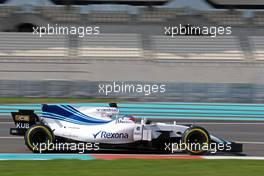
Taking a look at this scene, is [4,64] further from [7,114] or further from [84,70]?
[7,114]

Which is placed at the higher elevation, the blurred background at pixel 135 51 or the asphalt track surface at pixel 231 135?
the blurred background at pixel 135 51

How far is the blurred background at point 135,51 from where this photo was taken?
21.8 metres

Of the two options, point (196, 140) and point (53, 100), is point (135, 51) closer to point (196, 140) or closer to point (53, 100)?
point (53, 100)

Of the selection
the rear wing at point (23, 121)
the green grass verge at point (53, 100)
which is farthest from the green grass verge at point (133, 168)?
the green grass verge at point (53, 100)

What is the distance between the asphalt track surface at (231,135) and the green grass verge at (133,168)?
7.64 ft

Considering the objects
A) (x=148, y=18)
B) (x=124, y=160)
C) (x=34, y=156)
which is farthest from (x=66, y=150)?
(x=148, y=18)

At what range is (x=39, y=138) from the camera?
31.9 ft

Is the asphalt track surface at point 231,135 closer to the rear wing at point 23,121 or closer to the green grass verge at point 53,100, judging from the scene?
the rear wing at point 23,121

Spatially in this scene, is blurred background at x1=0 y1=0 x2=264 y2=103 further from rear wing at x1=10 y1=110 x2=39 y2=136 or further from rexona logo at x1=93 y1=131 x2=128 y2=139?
rexona logo at x1=93 y1=131 x2=128 y2=139

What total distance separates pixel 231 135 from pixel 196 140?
4.20 metres

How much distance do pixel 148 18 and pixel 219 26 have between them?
408 cm

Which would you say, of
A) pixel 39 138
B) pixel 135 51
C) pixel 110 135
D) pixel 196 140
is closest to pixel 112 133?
pixel 110 135

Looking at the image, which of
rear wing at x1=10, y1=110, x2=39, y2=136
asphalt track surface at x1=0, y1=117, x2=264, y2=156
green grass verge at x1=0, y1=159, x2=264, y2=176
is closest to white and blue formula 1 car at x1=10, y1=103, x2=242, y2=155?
rear wing at x1=10, y1=110, x2=39, y2=136

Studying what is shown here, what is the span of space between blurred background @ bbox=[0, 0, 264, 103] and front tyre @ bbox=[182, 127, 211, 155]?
1183cm
